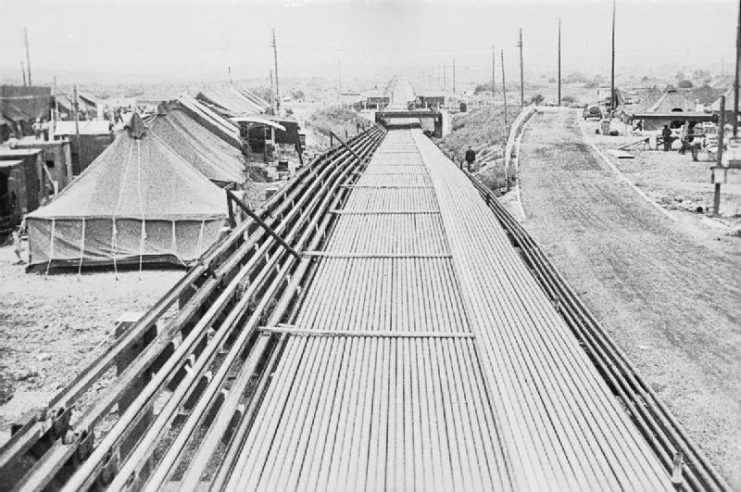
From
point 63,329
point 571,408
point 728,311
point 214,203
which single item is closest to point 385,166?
point 214,203

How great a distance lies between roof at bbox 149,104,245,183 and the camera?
87.9 ft

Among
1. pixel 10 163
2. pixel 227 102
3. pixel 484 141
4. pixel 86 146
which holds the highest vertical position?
pixel 227 102

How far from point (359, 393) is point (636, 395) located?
2.69 m

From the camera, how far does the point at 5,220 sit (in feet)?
76.1

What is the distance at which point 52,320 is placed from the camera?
1566cm

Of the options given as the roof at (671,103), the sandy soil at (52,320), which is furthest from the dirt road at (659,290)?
the roof at (671,103)

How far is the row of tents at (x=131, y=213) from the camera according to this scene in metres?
19.6

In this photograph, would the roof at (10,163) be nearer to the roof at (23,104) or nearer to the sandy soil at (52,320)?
the sandy soil at (52,320)

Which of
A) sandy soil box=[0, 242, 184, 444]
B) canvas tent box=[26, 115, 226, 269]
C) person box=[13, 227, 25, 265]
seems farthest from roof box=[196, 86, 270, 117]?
sandy soil box=[0, 242, 184, 444]

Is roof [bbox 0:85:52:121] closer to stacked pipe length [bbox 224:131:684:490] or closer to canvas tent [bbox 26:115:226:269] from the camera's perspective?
canvas tent [bbox 26:115:226:269]

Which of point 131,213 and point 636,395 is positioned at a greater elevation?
point 131,213

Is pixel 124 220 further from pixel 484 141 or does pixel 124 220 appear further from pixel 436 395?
pixel 484 141

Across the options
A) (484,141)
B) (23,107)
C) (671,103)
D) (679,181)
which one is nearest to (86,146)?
(484,141)

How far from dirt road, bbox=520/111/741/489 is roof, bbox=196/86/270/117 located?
24.0 metres
